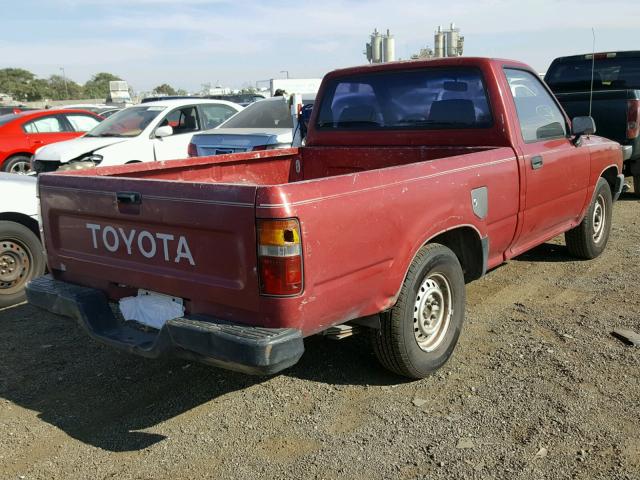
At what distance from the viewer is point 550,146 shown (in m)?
4.88

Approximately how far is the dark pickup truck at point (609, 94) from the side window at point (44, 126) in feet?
31.5

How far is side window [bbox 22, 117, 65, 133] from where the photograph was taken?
12.6 metres

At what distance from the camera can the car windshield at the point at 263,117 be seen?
9.64m

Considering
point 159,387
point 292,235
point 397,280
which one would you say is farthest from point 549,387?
point 159,387

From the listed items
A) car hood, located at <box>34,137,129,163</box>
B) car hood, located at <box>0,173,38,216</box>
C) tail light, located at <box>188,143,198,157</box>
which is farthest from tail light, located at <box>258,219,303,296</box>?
car hood, located at <box>34,137,129,163</box>

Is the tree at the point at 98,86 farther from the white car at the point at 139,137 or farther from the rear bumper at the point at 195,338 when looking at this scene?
the rear bumper at the point at 195,338

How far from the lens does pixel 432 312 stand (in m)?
3.84

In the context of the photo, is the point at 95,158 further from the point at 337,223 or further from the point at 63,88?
the point at 63,88

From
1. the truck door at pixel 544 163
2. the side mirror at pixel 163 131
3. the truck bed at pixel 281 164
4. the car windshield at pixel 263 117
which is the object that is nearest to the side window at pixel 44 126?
the side mirror at pixel 163 131

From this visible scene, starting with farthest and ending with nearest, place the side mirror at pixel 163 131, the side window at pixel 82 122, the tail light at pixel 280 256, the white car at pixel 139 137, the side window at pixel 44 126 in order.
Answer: the side window at pixel 82 122 < the side window at pixel 44 126 < the side mirror at pixel 163 131 < the white car at pixel 139 137 < the tail light at pixel 280 256

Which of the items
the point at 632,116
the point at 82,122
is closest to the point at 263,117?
the point at 632,116

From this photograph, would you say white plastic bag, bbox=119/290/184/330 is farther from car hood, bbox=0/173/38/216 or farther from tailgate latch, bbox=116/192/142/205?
car hood, bbox=0/173/38/216

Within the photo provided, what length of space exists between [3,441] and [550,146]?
13.7 ft

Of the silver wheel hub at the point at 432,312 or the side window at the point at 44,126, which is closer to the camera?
the silver wheel hub at the point at 432,312
